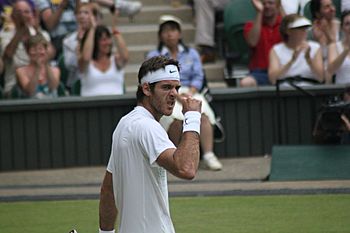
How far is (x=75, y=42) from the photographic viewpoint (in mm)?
13562

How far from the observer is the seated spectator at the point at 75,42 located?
13453 millimetres

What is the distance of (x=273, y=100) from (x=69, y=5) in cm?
368

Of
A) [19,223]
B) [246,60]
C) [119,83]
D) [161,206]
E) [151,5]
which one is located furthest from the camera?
[151,5]

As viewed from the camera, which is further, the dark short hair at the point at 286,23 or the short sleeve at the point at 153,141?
the dark short hair at the point at 286,23

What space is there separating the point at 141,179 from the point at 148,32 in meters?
9.69

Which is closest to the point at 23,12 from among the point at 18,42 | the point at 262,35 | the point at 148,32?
the point at 18,42

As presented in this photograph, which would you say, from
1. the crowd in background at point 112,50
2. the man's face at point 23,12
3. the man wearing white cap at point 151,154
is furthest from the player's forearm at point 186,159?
the man's face at point 23,12

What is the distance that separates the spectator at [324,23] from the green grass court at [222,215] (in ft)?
10.3

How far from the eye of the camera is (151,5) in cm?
1666

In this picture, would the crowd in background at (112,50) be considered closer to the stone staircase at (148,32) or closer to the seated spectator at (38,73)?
the seated spectator at (38,73)

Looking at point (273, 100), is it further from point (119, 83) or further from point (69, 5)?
point (69, 5)

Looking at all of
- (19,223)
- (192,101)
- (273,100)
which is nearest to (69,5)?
(273,100)

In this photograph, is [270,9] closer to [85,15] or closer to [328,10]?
[328,10]

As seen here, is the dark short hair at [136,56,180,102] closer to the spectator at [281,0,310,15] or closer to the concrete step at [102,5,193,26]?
the spectator at [281,0,310,15]
